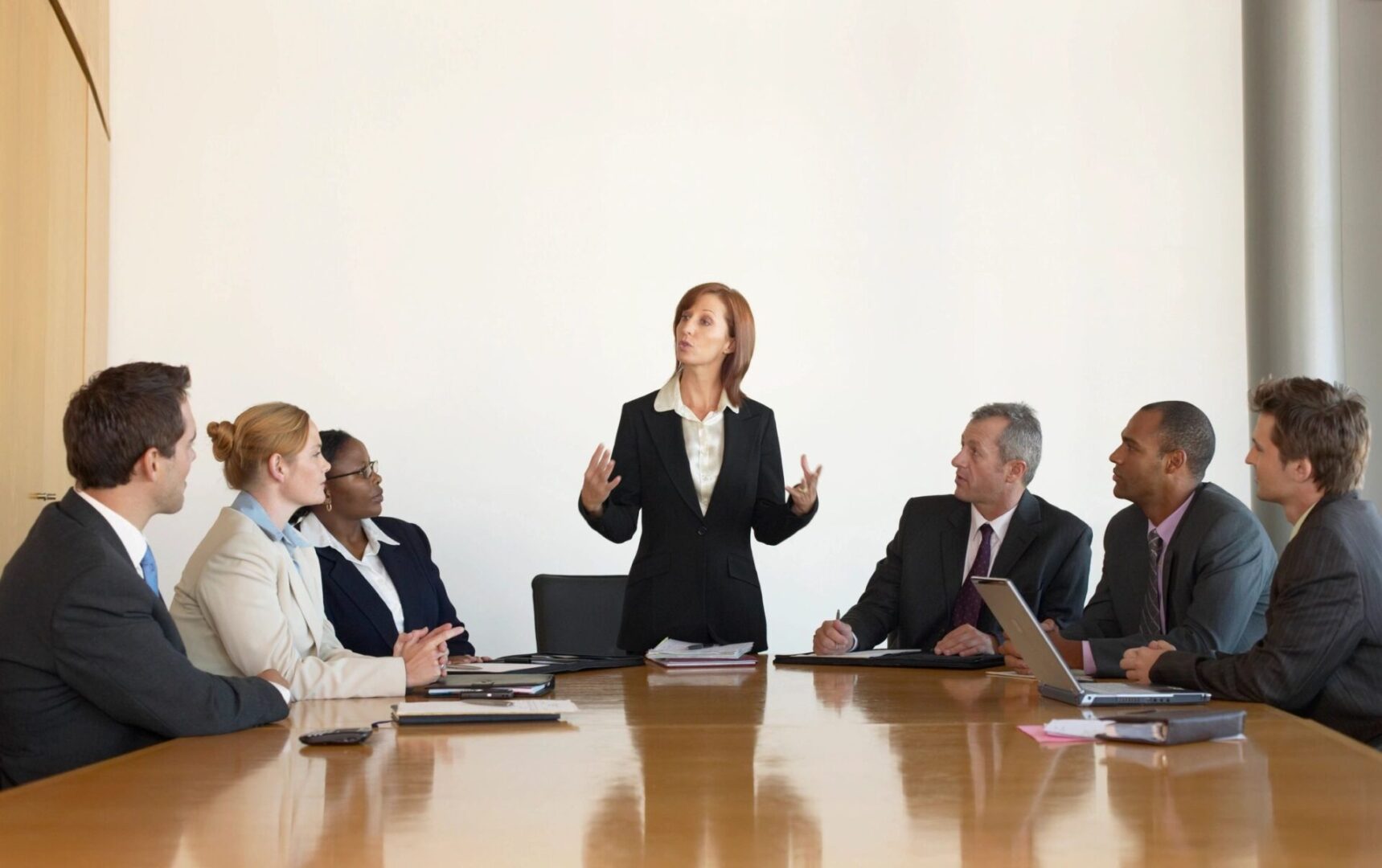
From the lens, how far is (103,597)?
2.31 meters

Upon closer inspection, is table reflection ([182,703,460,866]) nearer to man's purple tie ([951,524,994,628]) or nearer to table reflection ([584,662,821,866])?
table reflection ([584,662,821,866])

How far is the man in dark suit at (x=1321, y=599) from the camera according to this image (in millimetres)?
2703

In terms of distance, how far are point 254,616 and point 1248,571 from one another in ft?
7.43

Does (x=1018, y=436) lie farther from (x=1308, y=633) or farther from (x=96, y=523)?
(x=96, y=523)

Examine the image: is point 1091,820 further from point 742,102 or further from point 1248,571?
point 742,102

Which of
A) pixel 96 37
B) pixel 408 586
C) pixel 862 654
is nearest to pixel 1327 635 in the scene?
pixel 862 654

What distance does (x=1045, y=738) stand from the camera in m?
2.34

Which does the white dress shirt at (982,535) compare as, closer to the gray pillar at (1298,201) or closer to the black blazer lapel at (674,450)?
the black blazer lapel at (674,450)

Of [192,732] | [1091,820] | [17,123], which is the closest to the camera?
[1091,820]

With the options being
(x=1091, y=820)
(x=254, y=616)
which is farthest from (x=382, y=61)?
(x=1091, y=820)

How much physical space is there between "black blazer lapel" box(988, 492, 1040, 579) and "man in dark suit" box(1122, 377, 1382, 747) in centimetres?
106

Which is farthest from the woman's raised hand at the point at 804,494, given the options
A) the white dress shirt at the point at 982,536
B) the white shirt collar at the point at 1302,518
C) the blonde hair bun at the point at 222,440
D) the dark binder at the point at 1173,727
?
the dark binder at the point at 1173,727

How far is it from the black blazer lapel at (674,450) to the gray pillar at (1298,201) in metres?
2.63

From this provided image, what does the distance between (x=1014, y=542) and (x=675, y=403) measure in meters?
1.04
